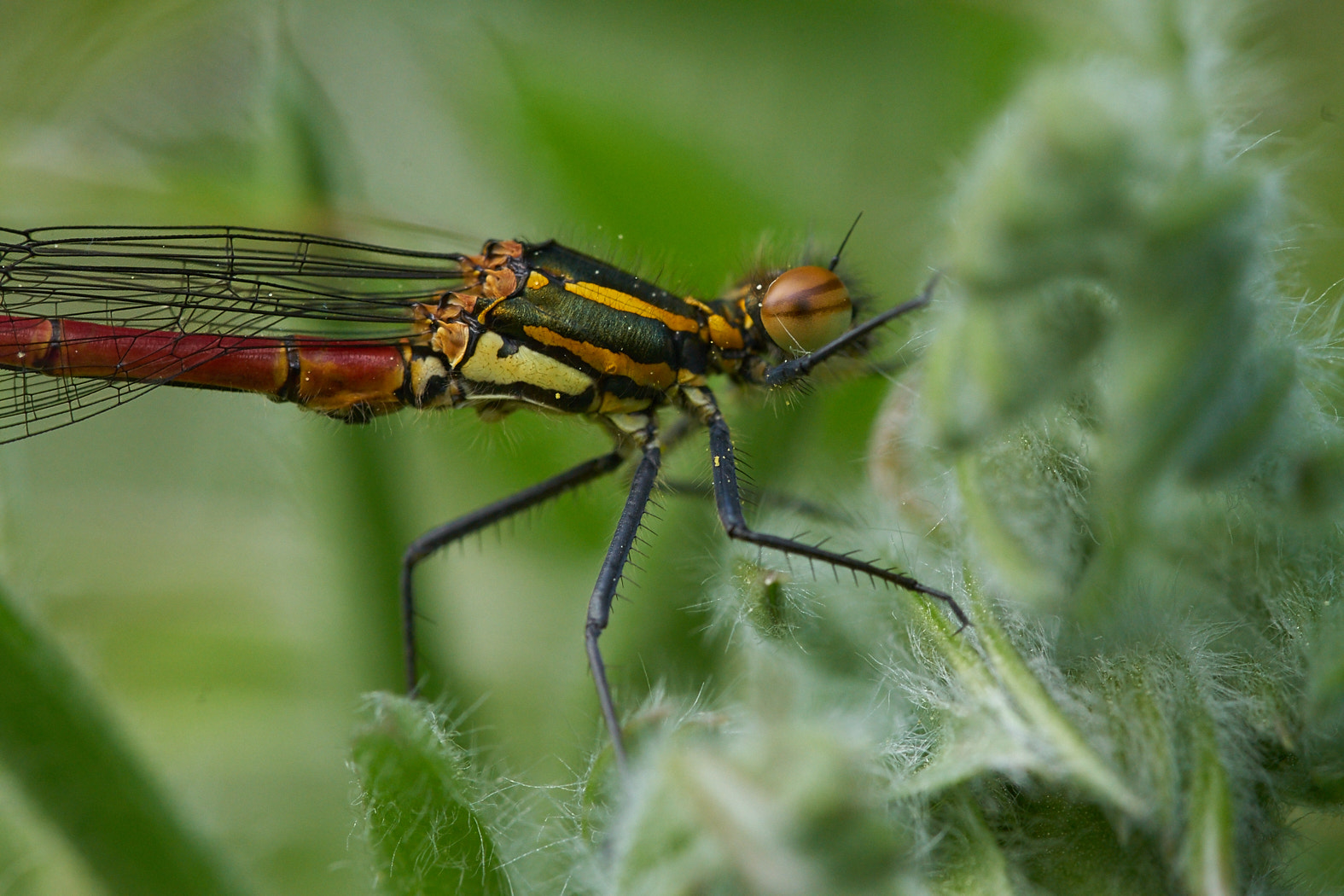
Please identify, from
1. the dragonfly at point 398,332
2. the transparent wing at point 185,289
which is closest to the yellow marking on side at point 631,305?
the dragonfly at point 398,332

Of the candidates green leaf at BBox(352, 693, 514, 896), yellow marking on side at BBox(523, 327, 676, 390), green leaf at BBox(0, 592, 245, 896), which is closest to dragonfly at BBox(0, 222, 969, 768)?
yellow marking on side at BBox(523, 327, 676, 390)

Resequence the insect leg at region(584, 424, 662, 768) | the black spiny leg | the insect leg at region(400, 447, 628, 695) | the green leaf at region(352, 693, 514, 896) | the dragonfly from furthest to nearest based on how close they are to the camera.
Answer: the dragonfly, the insect leg at region(400, 447, 628, 695), the insect leg at region(584, 424, 662, 768), the black spiny leg, the green leaf at region(352, 693, 514, 896)

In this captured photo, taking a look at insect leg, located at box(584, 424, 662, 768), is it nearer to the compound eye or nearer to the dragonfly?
the dragonfly

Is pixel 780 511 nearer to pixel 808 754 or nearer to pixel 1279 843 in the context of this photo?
pixel 1279 843

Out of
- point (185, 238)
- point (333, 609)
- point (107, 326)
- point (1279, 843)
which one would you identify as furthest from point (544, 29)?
point (1279, 843)

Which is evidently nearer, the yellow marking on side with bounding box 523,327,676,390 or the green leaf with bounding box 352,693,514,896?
the green leaf with bounding box 352,693,514,896

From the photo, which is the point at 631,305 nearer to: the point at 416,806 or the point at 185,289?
the point at 185,289
